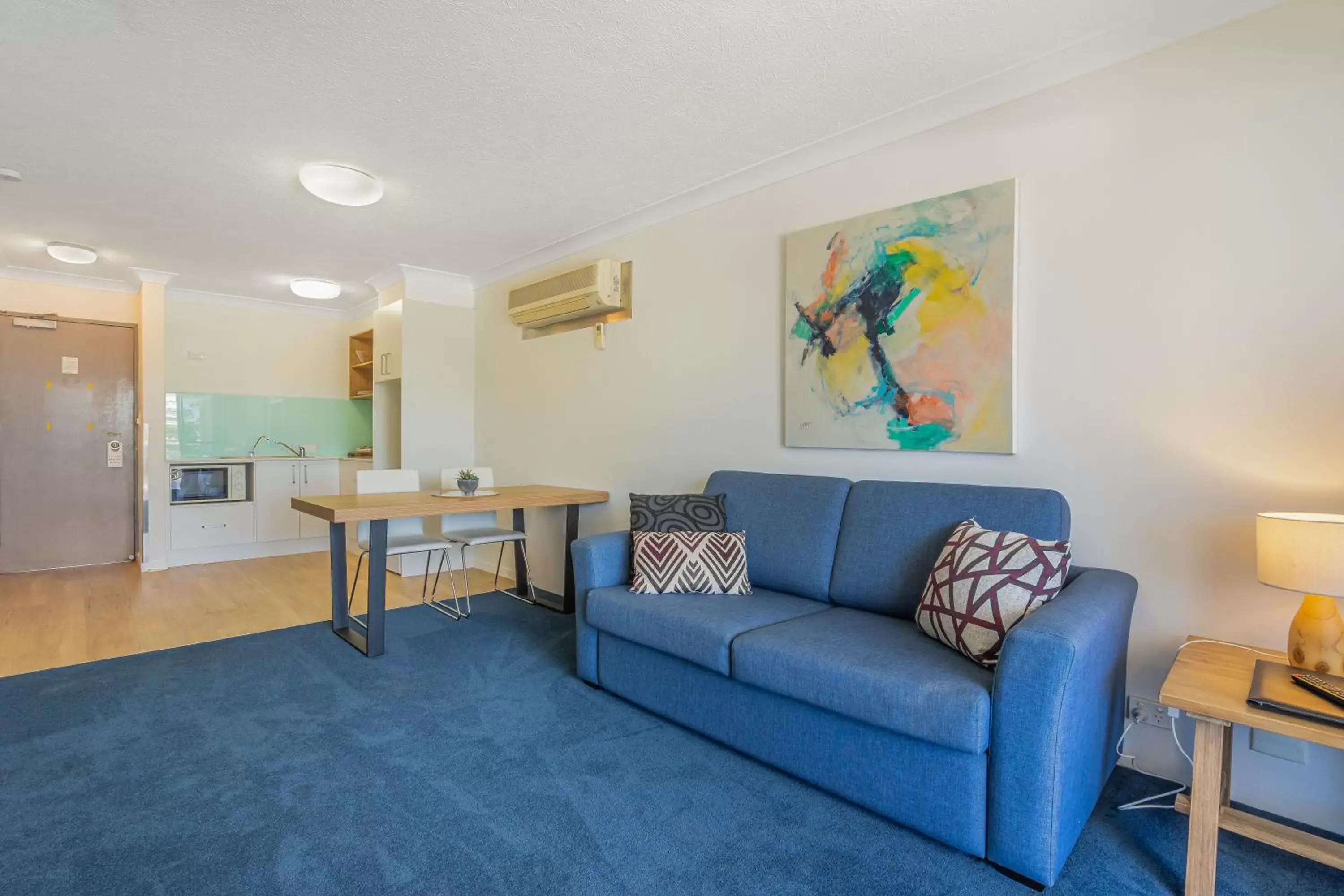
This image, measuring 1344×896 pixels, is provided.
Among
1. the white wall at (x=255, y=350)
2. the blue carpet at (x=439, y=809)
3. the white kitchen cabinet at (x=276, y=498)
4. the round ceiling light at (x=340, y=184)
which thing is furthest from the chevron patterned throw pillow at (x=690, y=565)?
the white wall at (x=255, y=350)

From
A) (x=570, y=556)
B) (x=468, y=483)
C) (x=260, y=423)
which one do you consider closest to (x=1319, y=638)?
(x=570, y=556)

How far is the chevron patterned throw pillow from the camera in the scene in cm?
265

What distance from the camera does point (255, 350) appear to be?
6.20 m

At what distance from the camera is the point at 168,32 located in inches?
83.0

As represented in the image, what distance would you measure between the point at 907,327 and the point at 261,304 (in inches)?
243

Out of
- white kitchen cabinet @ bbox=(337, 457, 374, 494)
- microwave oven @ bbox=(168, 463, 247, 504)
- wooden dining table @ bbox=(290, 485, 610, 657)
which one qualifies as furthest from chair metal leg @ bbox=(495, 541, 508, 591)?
microwave oven @ bbox=(168, 463, 247, 504)

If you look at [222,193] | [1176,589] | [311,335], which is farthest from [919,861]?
[311,335]

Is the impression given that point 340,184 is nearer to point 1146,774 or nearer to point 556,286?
point 556,286

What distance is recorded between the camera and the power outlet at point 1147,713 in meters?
2.03

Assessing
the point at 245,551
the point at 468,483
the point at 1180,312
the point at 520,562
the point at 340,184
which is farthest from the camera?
the point at 245,551

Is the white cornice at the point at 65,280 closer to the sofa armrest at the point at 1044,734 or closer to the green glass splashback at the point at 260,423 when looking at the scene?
the green glass splashback at the point at 260,423

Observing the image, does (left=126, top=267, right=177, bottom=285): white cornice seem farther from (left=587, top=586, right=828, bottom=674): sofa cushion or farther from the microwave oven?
(left=587, top=586, right=828, bottom=674): sofa cushion

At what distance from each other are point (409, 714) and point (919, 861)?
6.26 ft

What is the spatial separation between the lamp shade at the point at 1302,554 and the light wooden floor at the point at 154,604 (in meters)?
4.19
